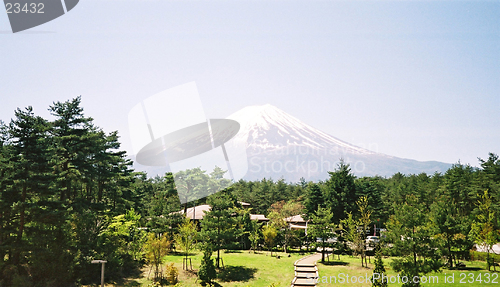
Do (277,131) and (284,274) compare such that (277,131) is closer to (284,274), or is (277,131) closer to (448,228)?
(448,228)

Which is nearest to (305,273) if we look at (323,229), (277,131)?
(323,229)

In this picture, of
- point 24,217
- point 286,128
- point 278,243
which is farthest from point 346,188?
point 286,128

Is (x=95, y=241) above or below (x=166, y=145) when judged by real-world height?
below

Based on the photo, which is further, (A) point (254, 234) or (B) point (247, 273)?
(A) point (254, 234)

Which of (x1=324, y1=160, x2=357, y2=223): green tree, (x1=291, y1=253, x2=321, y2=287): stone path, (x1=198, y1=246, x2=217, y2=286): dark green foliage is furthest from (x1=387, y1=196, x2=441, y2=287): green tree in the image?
(x1=324, y1=160, x2=357, y2=223): green tree

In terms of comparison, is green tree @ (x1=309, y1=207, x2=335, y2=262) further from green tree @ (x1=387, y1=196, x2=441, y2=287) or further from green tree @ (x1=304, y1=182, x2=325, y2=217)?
green tree @ (x1=304, y1=182, x2=325, y2=217)

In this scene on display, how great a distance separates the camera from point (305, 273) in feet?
70.1

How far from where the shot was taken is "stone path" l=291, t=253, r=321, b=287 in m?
19.5

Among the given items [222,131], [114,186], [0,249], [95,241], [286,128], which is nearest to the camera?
[222,131]

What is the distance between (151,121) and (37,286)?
456 inches

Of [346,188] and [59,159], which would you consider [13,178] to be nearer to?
[59,159]

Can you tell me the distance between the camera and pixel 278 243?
108ft

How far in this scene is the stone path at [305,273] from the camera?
1946cm

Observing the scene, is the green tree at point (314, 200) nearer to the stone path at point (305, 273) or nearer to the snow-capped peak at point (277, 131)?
the stone path at point (305, 273)
